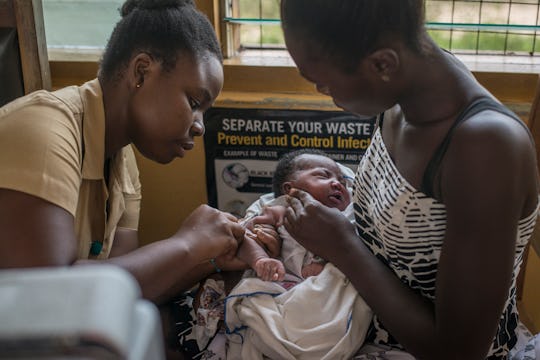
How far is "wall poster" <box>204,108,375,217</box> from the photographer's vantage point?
248 cm

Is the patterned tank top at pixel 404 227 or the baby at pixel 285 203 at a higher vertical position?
the patterned tank top at pixel 404 227

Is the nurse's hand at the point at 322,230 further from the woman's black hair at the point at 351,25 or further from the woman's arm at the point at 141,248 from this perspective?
the woman's black hair at the point at 351,25

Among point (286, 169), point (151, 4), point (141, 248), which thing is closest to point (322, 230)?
point (141, 248)

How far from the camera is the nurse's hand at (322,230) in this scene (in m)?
1.60

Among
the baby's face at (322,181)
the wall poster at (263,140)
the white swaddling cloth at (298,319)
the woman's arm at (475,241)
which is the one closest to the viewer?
the woman's arm at (475,241)

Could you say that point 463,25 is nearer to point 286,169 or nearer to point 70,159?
point 286,169

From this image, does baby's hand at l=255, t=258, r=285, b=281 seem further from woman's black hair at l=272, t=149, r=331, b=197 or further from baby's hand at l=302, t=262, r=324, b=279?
woman's black hair at l=272, t=149, r=331, b=197

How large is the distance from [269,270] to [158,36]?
70 cm

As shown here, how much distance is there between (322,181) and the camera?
6.98 feet

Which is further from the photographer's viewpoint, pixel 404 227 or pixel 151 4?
pixel 151 4

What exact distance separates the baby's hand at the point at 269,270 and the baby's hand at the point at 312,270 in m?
0.08

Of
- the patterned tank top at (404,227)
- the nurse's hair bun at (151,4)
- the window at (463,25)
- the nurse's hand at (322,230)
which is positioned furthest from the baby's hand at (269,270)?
the window at (463,25)

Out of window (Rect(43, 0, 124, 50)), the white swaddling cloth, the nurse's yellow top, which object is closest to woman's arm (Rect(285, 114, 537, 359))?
the white swaddling cloth

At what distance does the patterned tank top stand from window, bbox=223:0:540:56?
3.72 feet
